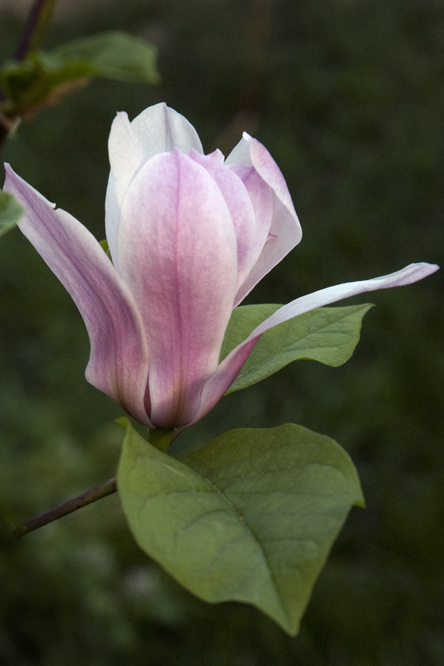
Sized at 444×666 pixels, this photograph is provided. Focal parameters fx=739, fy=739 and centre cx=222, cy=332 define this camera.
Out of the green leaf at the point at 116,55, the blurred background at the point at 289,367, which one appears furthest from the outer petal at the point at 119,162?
the blurred background at the point at 289,367

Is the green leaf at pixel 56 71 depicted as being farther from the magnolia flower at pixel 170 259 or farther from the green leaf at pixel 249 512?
the green leaf at pixel 249 512

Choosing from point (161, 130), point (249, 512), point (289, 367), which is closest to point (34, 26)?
point (161, 130)

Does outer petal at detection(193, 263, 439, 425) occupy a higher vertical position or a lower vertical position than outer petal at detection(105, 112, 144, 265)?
lower

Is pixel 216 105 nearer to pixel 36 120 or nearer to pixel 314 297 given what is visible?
pixel 36 120

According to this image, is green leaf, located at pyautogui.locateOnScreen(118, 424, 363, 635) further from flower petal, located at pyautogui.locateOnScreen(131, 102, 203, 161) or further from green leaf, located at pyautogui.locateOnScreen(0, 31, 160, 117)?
green leaf, located at pyautogui.locateOnScreen(0, 31, 160, 117)

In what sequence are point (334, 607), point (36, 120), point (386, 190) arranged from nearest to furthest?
1. point (334, 607)
2. point (386, 190)
3. point (36, 120)

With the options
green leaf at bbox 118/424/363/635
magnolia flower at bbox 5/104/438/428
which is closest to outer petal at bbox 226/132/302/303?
magnolia flower at bbox 5/104/438/428

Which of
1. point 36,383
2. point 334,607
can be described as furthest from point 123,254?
point 36,383
